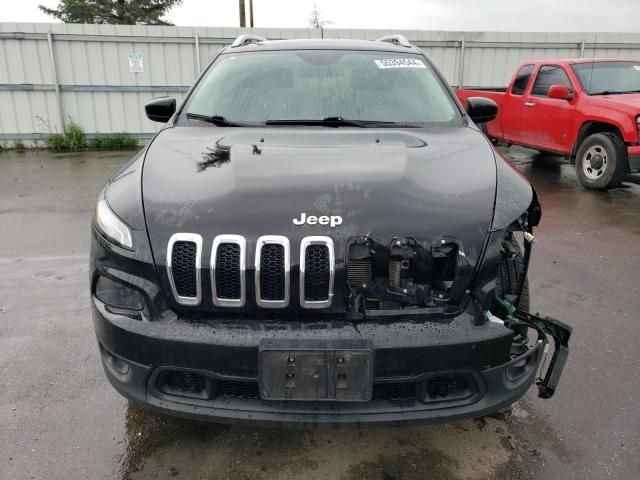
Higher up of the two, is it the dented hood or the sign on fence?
the sign on fence

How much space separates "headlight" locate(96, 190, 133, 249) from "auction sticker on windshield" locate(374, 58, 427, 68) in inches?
80.4

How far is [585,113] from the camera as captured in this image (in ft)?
23.6

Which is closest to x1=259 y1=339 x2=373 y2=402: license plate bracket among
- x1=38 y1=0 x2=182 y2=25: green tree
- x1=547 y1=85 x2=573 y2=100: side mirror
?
x1=547 y1=85 x2=573 y2=100: side mirror

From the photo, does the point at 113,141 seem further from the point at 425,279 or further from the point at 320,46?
the point at 425,279

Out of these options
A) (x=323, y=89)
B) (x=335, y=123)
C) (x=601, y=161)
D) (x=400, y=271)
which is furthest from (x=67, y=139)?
(x=400, y=271)

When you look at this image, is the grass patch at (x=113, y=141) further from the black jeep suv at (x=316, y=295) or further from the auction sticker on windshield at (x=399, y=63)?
the black jeep suv at (x=316, y=295)

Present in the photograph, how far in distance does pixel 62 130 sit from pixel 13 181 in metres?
3.33

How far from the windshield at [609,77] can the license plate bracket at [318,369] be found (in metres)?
7.03

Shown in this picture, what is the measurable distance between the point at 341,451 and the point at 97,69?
10.8 meters

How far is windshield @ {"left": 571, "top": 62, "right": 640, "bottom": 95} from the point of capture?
24.0 ft

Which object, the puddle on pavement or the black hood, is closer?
the black hood

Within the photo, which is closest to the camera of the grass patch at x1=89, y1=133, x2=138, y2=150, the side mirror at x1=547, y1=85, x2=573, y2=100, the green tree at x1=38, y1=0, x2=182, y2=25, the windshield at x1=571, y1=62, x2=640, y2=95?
the side mirror at x1=547, y1=85, x2=573, y2=100

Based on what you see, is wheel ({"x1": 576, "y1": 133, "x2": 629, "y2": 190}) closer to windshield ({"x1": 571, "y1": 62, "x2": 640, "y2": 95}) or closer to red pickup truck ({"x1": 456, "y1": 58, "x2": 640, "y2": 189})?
red pickup truck ({"x1": 456, "y1": 58, "x2": 640, "y2": 189})

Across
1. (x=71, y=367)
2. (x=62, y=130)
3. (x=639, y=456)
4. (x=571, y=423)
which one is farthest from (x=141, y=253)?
(x=62, y=130)
